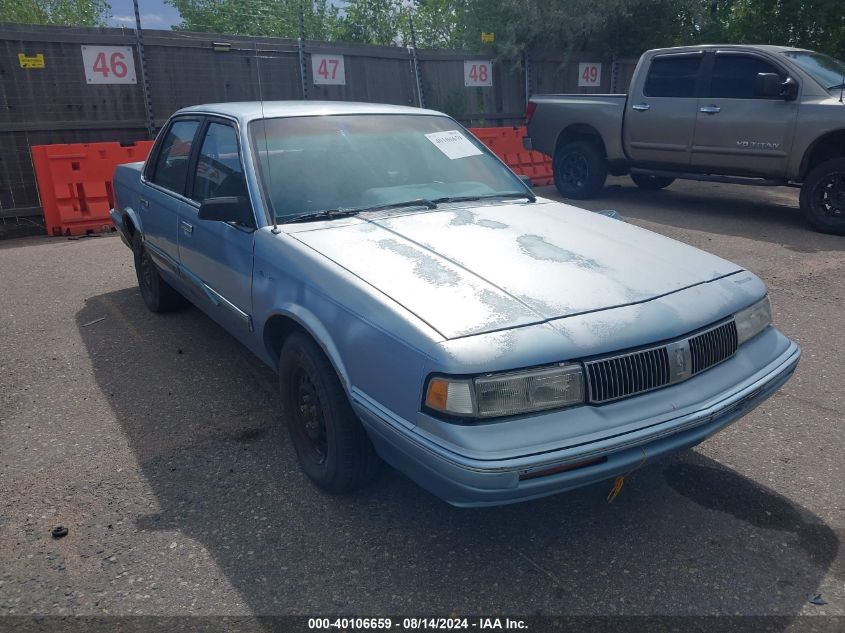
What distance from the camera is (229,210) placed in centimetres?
341

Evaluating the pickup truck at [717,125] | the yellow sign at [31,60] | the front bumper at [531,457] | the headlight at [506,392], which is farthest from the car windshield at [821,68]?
the yellow sign at [31,60]

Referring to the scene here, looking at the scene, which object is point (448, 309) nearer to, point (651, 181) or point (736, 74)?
point (736, 74)

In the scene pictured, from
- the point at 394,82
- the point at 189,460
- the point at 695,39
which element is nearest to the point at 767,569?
the point at 189,460

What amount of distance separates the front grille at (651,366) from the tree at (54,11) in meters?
29.4

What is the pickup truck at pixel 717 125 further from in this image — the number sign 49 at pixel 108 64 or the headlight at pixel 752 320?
the number sign 49 at pixel 108 64

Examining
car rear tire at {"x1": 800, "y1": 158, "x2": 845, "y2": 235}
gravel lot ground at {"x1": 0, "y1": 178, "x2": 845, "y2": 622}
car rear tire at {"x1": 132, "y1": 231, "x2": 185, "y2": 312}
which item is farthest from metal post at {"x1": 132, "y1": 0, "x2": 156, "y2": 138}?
car rear tire at {"x1": 800, "y1": 158, "x2": 845, "y2": 235}

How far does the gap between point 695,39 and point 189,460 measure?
1680 centimetres

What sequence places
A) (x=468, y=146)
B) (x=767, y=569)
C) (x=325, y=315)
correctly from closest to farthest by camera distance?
(x=767, y=569) → (x=325, y=315) → (x=468, y=146)

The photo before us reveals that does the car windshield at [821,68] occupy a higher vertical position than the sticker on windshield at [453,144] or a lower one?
higher

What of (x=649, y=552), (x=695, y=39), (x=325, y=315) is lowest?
(x=649, y=552)

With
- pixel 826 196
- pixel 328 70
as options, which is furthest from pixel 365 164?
pixel 328 70

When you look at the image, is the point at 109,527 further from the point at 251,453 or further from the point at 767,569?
the point at 767,569

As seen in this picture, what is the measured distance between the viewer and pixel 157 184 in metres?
4.91

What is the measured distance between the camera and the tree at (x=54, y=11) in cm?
2633
